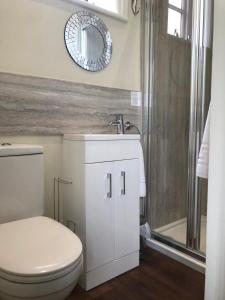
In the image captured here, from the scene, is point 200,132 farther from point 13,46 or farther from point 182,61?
point 13,46

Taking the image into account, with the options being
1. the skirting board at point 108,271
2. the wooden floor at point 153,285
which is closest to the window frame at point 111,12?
the skirting board at point 108,271

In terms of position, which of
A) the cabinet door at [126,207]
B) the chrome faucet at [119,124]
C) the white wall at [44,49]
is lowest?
the cabinet door at [126,207]

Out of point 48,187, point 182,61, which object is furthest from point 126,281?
point 182,61

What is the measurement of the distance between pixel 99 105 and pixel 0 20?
0.82 meters

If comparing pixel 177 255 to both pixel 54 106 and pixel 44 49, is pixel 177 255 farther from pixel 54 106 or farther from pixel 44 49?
pixel 44 49

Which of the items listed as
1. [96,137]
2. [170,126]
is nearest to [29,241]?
[96,137]

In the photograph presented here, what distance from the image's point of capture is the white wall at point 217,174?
905 mm

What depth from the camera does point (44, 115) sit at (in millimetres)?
1613

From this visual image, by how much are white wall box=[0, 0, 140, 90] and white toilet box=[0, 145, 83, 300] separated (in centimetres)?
57

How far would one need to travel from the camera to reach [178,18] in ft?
6.70

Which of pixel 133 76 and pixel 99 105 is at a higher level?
pixel 133 76

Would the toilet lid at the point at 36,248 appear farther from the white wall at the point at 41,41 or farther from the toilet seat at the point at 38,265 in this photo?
the white wall at the point at 41,41

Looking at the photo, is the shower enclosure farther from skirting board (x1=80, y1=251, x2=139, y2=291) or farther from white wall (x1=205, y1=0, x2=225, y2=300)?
white wall (x1=205, y1=0, x2=225, y2=300)

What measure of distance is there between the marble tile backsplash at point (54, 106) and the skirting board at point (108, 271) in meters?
0.91
